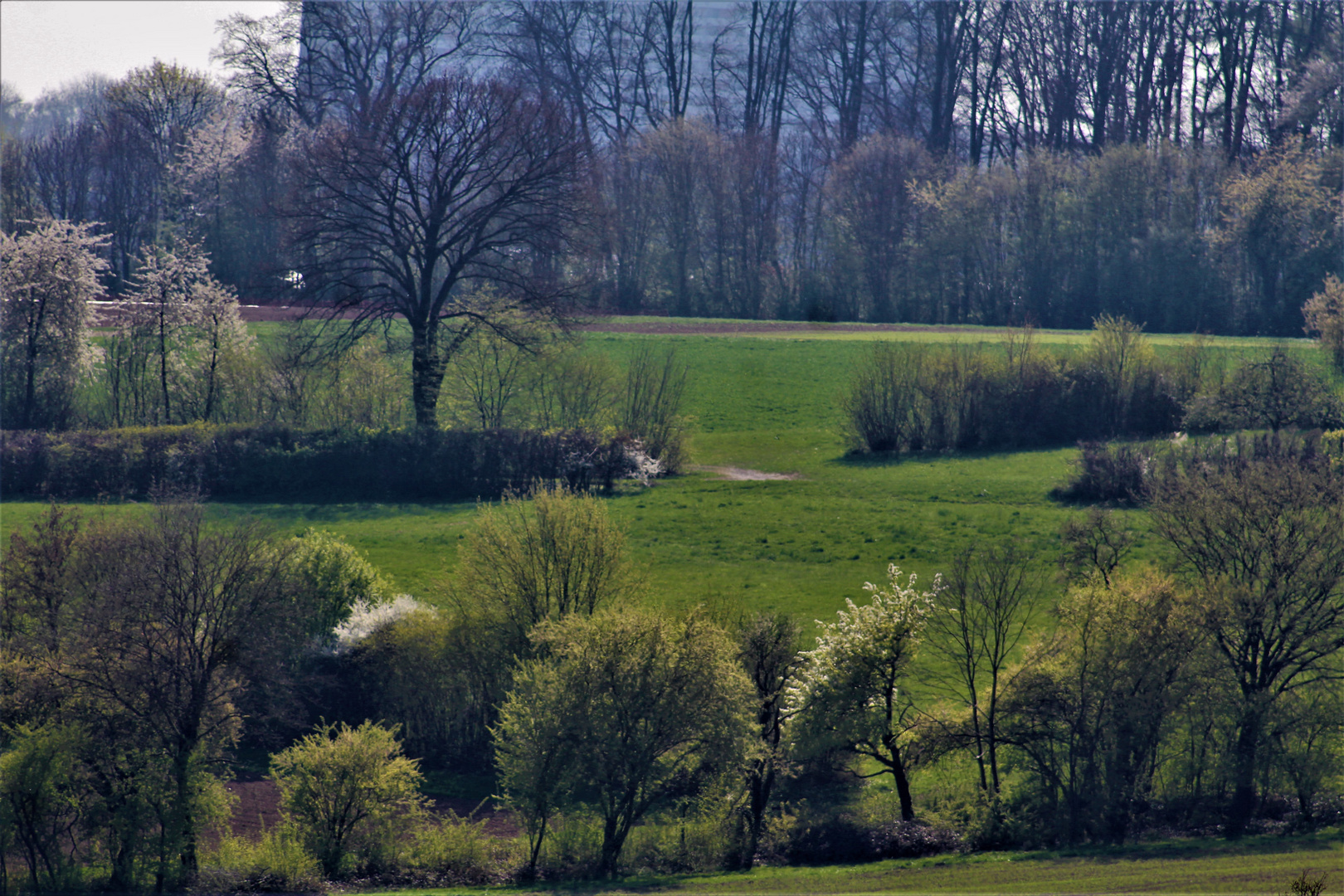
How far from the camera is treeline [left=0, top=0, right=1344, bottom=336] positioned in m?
46.4

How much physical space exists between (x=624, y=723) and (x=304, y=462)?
17.3m

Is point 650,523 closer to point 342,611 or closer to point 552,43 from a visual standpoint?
point 342,611

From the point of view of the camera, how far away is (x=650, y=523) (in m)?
25.6

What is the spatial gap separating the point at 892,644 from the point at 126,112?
47.5m

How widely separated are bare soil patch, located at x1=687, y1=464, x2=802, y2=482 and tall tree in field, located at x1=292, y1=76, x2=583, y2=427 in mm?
6846

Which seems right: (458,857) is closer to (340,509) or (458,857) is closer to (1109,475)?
(340,509)

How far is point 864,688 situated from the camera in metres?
15.9

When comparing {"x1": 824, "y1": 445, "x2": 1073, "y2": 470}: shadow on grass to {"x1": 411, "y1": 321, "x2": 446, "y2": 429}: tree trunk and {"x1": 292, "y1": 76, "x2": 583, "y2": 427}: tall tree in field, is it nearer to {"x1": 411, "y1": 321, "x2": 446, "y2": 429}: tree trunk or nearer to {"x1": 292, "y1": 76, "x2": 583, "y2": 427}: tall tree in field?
{"x1": 292, "y1": 76, "x2": 583, "y2": 427}: tall tree in field

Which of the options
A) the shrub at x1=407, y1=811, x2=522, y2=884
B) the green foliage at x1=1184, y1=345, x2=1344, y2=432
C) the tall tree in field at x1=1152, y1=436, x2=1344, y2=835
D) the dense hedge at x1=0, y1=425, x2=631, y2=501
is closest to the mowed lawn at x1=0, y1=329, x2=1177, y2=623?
the dense hedge at x1=0, y1=425, x2=631, y2=501

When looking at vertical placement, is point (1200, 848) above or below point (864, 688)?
below

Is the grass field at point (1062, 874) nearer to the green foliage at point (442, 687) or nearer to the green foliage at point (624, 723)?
the green foliage at point (624, 723)

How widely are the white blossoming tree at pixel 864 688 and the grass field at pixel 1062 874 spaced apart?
1.91 metres

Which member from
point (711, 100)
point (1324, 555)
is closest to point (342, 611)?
point (1324, 555)

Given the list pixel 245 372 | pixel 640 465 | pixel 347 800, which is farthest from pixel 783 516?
pixel 245 372
